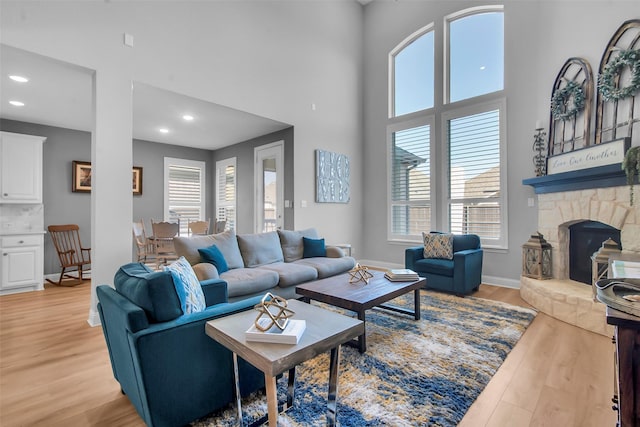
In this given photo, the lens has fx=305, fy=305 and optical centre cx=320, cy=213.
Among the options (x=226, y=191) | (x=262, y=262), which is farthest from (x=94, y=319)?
(x=226, y=191)

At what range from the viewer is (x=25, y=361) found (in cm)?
237

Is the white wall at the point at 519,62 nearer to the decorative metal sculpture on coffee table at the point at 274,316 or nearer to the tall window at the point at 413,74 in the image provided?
the tall window at the point at 413,74

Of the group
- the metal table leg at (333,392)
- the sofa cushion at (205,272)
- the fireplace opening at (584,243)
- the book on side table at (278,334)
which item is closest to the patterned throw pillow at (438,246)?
the fireplace opening at (584,243)

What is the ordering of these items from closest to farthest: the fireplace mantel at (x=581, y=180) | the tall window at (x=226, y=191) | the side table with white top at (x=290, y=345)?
the side table with white top at (x=290, y=345)
the fireplace mantel at (x=581, y=180)
the tall window at (x=226, y=191)

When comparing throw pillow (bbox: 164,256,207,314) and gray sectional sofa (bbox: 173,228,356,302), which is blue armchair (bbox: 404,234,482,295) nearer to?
gray sectional sofa (bbox: 173,228,356,302)

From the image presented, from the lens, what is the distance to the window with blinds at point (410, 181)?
547 centimetres

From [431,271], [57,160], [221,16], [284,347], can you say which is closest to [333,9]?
[221,16]

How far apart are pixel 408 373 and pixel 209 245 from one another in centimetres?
237

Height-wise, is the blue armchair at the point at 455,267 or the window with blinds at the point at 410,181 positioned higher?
the window with blinds at the point at 410,181

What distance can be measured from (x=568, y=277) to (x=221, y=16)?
5.49m

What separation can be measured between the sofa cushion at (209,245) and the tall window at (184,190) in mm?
3684

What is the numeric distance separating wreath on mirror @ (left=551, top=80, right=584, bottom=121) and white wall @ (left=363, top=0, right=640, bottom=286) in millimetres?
220

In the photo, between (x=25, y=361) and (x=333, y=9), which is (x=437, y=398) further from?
(x=333, y=9)

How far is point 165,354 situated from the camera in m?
1.48
